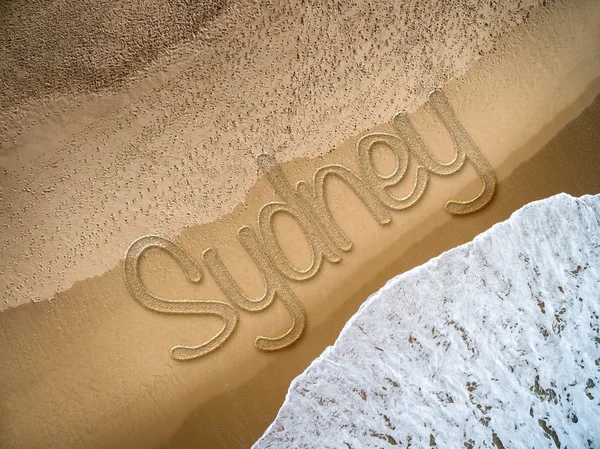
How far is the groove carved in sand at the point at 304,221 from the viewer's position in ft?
6.11

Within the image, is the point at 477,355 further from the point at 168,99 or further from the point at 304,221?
the point at 168,99

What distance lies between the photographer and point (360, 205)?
190cm

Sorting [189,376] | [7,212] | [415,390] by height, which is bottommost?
[415,390]

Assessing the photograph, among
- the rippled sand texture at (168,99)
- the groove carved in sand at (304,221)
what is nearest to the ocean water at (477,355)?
the groove carved in sand at (304,221)

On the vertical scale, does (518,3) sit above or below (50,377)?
above

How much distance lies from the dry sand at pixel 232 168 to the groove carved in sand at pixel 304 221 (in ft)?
0.11

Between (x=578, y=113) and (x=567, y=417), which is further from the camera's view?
(x=578, y=113)

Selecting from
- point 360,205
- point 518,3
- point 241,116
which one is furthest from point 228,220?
point 518,3

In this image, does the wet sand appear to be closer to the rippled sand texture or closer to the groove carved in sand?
the groove carved in sand

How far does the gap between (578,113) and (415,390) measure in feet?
4.43

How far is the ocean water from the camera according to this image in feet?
5.80

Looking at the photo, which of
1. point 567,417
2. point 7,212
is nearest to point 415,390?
point 567,417

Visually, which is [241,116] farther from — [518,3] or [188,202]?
[518,3]

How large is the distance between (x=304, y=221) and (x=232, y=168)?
0.38 meters
